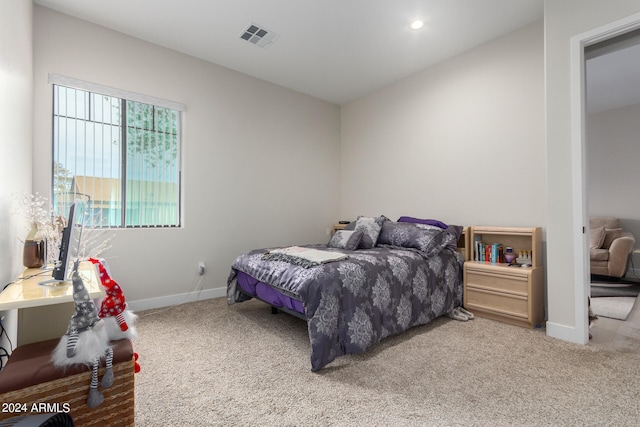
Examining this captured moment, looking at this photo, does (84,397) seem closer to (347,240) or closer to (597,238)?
(347,240)

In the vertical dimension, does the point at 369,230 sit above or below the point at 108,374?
above

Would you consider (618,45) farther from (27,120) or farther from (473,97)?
(27,120)

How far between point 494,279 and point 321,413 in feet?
7.22

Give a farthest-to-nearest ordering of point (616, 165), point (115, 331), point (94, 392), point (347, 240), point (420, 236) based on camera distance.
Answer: point (616, 165) → point (347, 240) → point (420, 236) → point (115, 331) → point (94, 392)

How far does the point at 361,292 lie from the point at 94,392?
1.64 m

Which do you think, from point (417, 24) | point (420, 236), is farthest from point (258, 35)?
point (420, 236)

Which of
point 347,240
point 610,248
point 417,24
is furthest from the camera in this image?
point 610,248

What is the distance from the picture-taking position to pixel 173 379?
190cm

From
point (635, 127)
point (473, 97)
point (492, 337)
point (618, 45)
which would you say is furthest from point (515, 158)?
point (635, 127)

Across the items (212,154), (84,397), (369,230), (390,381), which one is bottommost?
(390,381)

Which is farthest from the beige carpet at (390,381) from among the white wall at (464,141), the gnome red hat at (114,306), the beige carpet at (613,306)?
the white wall at (464,141)

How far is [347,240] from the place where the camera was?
131 inches

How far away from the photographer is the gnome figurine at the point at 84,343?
3.85 feet

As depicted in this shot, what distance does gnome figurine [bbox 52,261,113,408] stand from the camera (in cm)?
117
